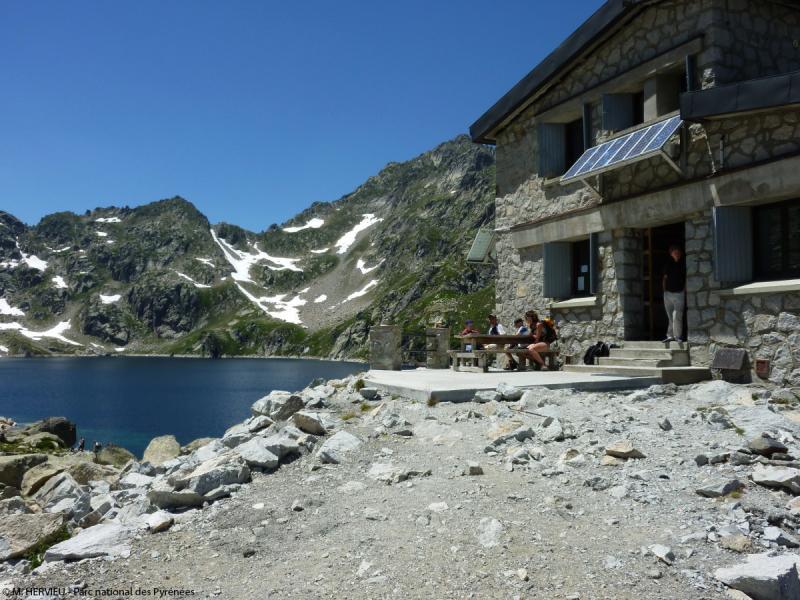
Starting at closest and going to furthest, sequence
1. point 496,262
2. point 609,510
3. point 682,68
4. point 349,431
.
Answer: point 609,510
point 349,431
point 682,68
point 496,262

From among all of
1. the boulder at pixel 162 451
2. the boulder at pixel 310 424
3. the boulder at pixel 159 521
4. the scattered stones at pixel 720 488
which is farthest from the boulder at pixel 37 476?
the scattered stones at pixel 720 488

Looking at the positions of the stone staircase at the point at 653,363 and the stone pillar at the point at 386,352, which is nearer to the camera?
the stone staircase at the point at 653,363

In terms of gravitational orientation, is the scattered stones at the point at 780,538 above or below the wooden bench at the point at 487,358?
below

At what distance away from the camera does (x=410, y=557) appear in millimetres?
5590

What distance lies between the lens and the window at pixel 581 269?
16.8m

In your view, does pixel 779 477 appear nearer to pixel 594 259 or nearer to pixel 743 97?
pixel 743 97

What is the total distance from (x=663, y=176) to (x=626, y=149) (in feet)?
3.59

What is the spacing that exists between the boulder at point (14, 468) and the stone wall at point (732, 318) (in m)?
16.7

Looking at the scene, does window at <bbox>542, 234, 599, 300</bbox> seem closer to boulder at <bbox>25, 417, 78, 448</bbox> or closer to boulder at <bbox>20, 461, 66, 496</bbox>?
boulder at <bbox>20, 461, 66, 496</bbox>

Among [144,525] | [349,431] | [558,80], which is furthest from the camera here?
[558,80]

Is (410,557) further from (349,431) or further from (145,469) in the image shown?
(145,469)

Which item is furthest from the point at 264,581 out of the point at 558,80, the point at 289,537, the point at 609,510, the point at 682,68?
the point at 558,80

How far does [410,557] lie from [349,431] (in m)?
4.65

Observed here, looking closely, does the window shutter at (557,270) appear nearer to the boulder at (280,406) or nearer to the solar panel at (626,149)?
the solar panel at (626,149)
